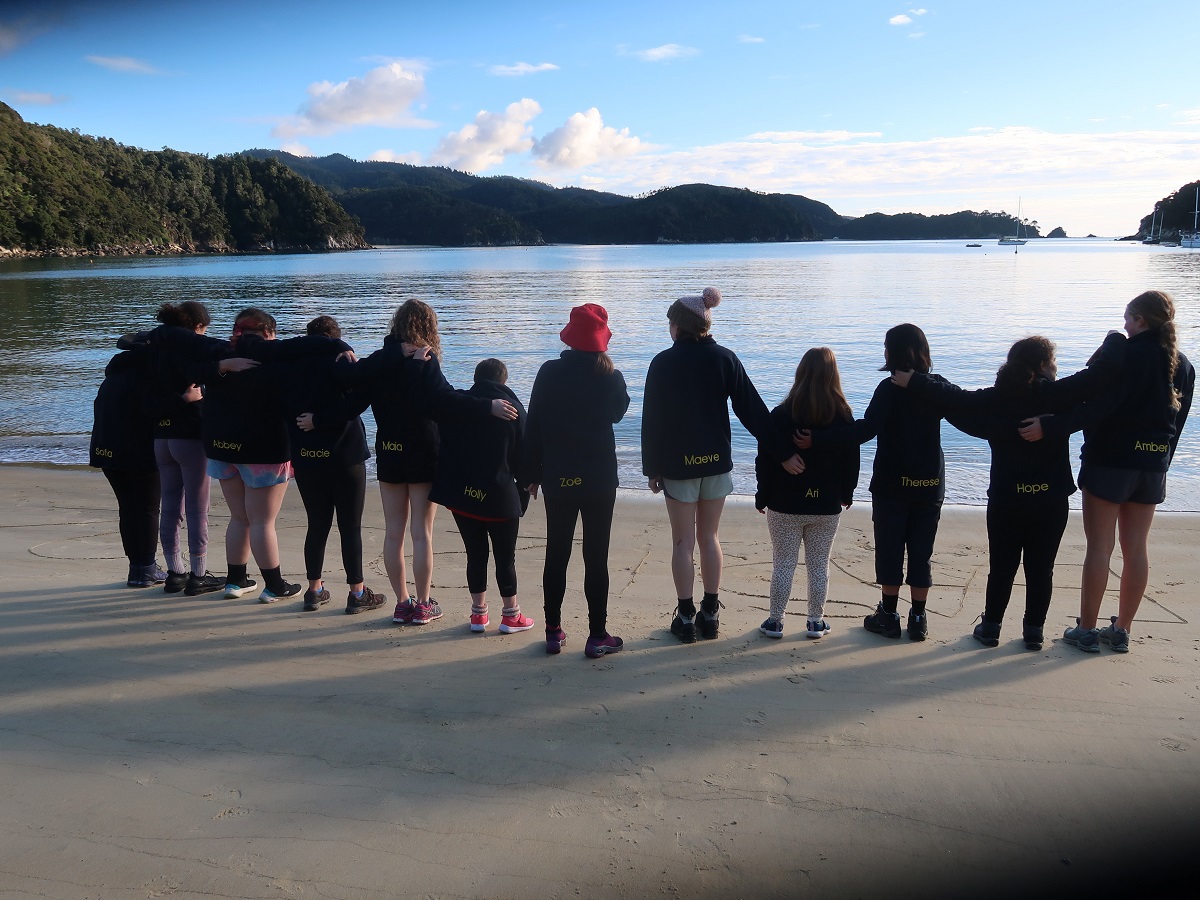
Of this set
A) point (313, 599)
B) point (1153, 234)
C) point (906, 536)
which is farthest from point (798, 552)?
point (1153, 234)

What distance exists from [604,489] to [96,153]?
16166cm

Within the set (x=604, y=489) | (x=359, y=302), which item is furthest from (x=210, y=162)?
(x=604, y=489)

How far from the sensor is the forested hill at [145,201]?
356 feet

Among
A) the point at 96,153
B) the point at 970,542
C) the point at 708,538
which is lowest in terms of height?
the point at 970,542

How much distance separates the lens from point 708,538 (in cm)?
466

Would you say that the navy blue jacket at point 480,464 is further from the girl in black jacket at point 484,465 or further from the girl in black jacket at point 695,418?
the girl in black jacket at point 695,418

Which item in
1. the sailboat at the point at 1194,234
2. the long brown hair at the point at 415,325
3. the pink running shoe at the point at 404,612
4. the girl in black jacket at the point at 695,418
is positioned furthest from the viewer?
the sailboat at the point at 1194,234

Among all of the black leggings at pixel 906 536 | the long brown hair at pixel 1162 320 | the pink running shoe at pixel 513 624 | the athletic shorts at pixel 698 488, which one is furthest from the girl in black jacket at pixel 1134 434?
the pink running shoe at pixel 513 624

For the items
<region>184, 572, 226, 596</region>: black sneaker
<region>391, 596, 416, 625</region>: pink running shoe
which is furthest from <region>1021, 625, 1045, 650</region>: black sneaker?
<region>184, 572, 226, 596</region>: black sneaker

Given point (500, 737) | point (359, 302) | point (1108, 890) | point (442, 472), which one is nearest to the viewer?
point (1108, 890)

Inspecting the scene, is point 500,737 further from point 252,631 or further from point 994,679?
point 994,679

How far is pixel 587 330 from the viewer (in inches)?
165

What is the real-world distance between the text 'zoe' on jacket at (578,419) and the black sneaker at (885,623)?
181 cm

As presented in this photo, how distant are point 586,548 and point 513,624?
2.64 feet
